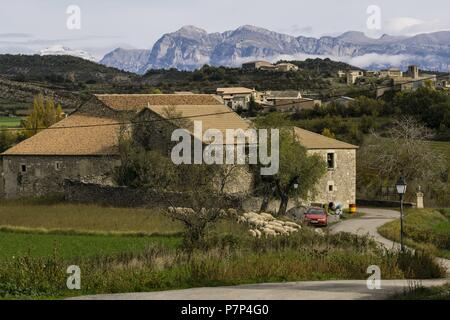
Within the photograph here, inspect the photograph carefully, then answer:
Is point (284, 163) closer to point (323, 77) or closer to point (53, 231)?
point (53, 231)

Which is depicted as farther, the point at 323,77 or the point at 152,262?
the point at 323,77

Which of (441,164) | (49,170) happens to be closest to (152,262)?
(49,170)

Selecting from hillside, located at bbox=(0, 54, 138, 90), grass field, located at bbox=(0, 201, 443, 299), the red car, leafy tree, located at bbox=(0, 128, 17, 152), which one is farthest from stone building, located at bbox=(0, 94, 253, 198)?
hillside, located at bbox=(0, 54, 138, 90)

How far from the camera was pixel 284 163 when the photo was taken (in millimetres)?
40906

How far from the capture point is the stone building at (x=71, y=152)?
48750 millimetres

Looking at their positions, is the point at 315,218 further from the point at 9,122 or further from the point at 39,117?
the point at 9,122

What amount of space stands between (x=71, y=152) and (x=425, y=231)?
25380mm

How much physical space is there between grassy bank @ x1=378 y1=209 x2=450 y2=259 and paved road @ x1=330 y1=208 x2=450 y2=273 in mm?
456

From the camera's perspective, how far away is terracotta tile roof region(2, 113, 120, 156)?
49625 millimetres

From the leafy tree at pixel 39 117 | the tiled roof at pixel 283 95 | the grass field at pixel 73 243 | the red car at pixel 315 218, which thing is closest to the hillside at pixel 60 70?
the tiled roof at pixel 283 95

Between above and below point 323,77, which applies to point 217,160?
below

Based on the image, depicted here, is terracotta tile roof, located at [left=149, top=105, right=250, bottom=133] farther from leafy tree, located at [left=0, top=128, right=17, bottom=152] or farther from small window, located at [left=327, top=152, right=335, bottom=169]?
leafy tree, located at [left=0, top=128, right=17, bottom=152]

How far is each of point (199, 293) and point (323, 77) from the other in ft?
441
